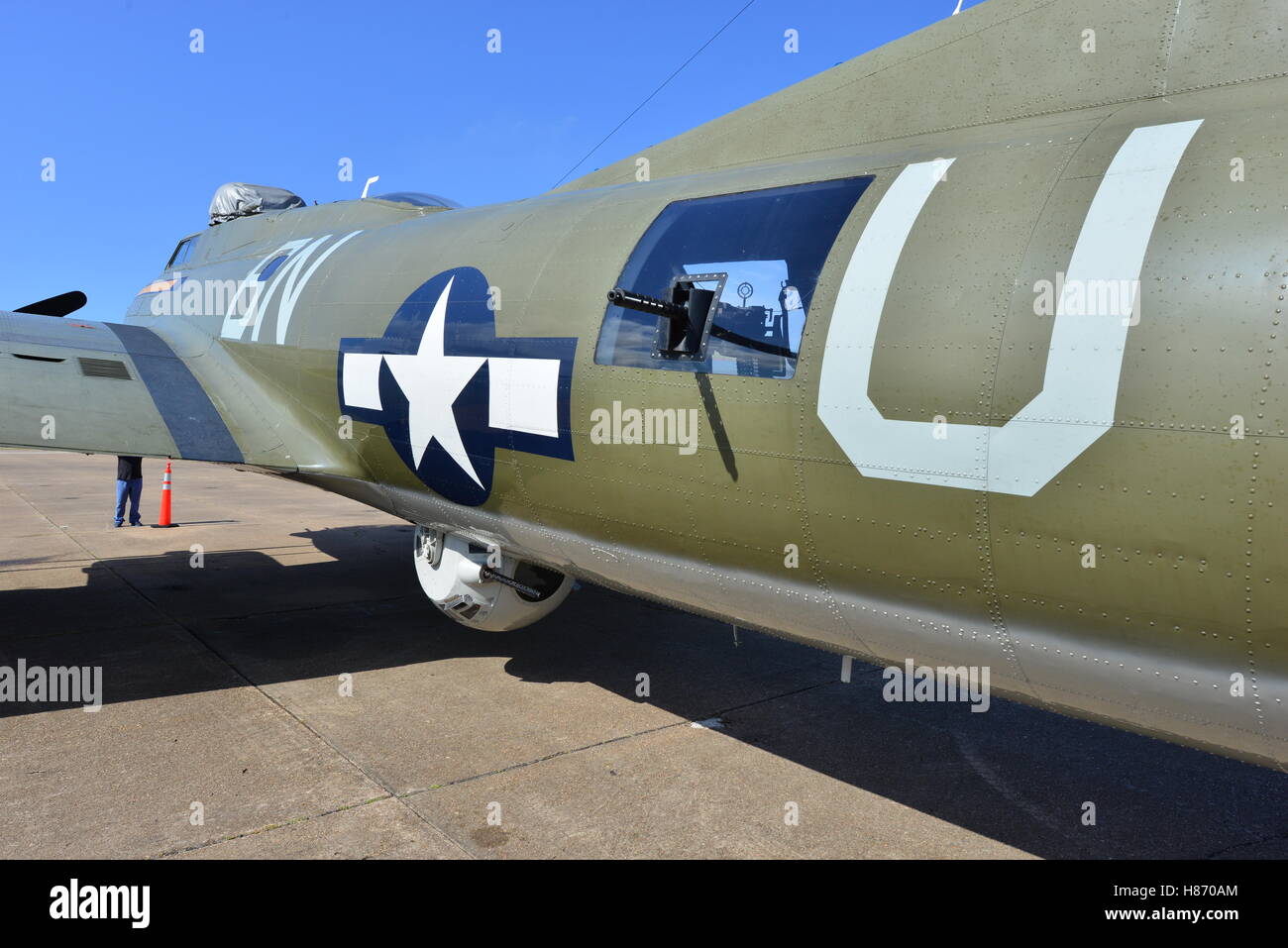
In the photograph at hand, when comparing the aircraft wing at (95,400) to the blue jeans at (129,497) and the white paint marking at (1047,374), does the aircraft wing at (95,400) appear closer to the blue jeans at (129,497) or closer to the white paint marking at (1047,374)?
the white paint marking at (1047,374)

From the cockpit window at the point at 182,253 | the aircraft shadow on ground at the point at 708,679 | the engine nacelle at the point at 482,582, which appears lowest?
the aircraft shadow on ground at the point at 708,679

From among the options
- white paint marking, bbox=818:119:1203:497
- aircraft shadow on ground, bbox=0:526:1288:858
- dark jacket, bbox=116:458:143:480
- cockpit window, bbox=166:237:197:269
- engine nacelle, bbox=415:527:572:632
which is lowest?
aircraft shadow on ground, bbox=0:526:1288:858

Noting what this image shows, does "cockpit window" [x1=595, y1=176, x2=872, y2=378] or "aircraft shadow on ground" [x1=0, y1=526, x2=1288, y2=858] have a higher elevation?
"cockpit window" [x1=595, y1=176, x2=872, y2=378]

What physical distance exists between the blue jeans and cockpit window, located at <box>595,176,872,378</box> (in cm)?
1295

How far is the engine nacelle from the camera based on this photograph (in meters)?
6.87

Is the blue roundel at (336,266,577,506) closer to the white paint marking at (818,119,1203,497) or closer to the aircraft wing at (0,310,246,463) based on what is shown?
the aircraft wing at (0,310,246,463)

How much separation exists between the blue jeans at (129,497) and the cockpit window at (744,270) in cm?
1295

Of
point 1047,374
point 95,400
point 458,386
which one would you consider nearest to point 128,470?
point 95,400

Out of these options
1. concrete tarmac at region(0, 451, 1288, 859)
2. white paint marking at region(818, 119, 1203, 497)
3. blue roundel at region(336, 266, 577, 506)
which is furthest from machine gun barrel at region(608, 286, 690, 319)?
concrete tarmac at region(0, 451, 1288, 859)

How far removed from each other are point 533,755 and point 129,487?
40.2 ft

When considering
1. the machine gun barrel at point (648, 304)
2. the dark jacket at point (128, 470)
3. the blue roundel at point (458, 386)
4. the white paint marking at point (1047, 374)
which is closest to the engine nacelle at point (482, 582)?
the blue roundel at point (458, 386)

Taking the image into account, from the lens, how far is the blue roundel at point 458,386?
17.7 feet

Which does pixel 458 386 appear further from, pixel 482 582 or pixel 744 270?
pixel 744 270
